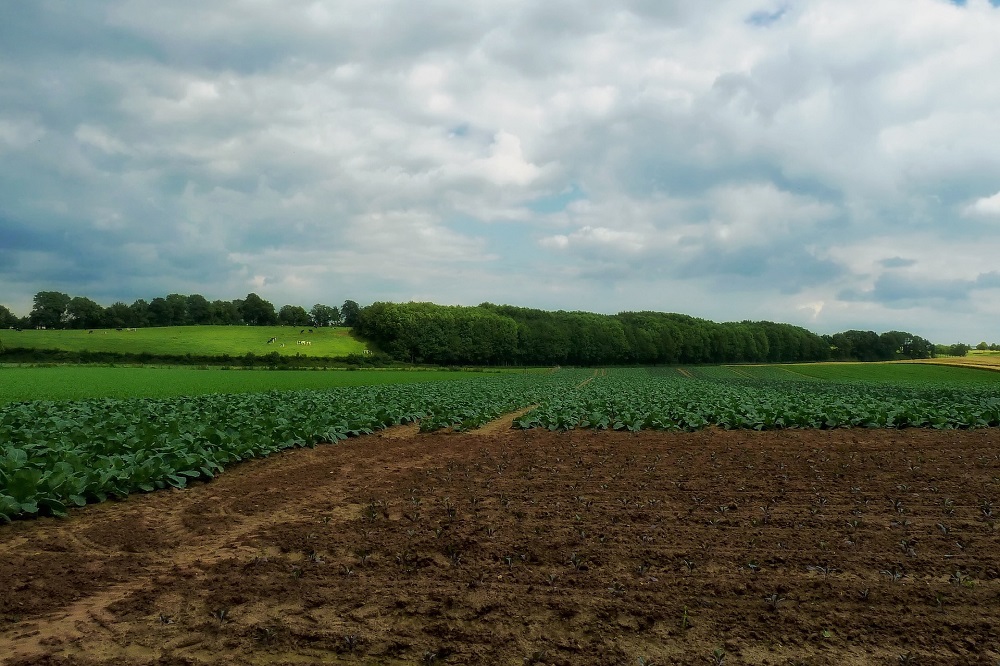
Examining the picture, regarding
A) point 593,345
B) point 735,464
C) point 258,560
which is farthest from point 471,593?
point 593,345

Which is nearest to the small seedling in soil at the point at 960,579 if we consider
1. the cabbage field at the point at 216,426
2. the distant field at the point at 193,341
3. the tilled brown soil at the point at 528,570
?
the tilled brown soil at the point at 528,570

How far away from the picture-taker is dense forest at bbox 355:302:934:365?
113m

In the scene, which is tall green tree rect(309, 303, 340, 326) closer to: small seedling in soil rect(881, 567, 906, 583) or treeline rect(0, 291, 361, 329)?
treeline rect(0, 291, 361, 329)

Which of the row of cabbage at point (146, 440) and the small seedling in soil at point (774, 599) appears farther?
the row of cabbage at point (146, 440)

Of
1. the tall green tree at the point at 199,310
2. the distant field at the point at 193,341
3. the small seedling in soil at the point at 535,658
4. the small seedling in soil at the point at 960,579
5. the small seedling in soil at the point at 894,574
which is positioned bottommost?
the small seedling in soil at the point at 535,658

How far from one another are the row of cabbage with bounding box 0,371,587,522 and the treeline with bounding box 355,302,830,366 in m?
89.8

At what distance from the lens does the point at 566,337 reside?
13075cm

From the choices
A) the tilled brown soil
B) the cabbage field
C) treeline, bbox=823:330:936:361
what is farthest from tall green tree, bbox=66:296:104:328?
treeline, bbox=823:330:936:361

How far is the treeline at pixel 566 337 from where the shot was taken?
11269cm

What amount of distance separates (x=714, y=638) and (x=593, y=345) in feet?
425

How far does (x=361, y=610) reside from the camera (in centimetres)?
534

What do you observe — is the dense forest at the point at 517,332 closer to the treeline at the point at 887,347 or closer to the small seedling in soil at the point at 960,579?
the treeline at the point at 887,347

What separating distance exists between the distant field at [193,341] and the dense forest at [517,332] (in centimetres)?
1341

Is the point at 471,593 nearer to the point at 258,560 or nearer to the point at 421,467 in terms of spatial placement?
the point at 258,560
